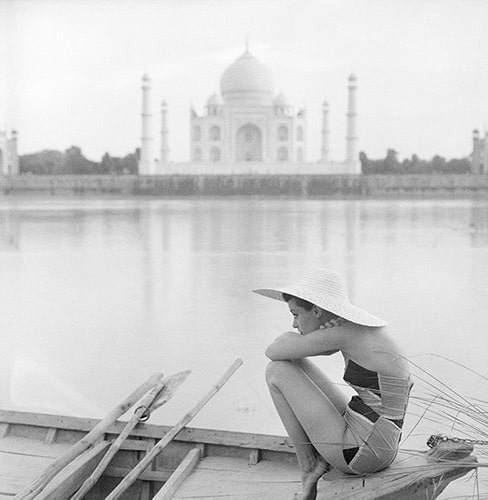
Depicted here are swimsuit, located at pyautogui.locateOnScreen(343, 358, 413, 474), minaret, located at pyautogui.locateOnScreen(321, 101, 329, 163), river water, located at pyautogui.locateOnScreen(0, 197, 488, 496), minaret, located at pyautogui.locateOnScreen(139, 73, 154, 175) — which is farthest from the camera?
minaret, located at pyautogui.locateOnScreen(321, 101, 329, 163)

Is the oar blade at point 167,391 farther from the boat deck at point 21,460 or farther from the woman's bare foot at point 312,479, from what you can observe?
the woman's bare foot at point 312,479

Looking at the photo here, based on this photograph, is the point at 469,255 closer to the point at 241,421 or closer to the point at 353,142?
the point at 241,421

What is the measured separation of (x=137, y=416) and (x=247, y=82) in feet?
73.9

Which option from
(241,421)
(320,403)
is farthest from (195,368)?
(320,403)

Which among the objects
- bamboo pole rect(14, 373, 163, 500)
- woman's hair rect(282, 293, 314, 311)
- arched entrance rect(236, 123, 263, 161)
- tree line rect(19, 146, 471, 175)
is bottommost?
bamboo pole rect(14, 373, 163, 500)

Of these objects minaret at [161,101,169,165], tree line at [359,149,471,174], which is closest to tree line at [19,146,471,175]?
tree line at [359,149,471,174]

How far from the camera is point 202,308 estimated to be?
3.34 metres

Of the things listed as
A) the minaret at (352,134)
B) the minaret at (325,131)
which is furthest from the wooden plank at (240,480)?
the minaret at (325,131)

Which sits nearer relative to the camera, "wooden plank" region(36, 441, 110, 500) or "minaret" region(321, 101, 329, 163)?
"wooden plank" region(36, 441, 110, 500)

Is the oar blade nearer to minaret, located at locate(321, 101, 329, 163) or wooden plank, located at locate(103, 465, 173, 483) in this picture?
wooden plank, located at locate(103, 465, 173, 483)

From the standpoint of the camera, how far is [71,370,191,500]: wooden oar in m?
1.28

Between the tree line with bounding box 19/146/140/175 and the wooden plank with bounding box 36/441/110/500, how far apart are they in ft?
68.3

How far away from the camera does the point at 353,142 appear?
21953mm

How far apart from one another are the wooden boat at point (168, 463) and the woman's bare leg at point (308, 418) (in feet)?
0.08
